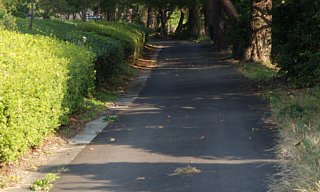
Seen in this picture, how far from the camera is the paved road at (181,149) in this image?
638 cm

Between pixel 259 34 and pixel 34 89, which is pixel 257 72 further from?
pixel 34 89

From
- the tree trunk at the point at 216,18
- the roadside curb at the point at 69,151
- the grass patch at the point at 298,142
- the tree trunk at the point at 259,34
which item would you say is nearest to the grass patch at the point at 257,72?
the tree trunk at the point at 259,34

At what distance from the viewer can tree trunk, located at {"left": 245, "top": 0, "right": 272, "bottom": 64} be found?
20.8 m

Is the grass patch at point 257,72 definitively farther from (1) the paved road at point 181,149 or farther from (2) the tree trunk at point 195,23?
(2) the tree trunk at point 195,23

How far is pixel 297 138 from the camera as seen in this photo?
7574 millimetres

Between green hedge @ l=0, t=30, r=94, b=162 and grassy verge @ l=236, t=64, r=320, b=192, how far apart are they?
3.14 meters

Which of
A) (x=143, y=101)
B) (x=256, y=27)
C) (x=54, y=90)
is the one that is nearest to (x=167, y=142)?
(x=54, y=90)

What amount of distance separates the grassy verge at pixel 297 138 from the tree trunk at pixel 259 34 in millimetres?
7862

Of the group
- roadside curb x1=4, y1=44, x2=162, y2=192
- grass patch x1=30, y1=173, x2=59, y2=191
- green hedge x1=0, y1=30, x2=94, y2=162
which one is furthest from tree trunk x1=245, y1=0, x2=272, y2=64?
grass patch x1=30, y1=173, x2=59, y2=191

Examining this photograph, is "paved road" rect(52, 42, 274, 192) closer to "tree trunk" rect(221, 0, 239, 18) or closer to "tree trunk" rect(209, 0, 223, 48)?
"tree trunk" rect(221, 0, 239, 18)

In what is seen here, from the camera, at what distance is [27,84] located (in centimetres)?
705

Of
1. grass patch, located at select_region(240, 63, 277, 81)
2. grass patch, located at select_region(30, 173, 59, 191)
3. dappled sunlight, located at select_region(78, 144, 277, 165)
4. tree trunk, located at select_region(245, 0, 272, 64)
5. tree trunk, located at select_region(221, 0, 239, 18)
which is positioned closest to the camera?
grass patch, located at select_region(30, 173, 59, 191)

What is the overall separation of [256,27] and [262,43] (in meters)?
0.84

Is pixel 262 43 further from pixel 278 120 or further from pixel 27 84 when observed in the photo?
pixel 27 84
